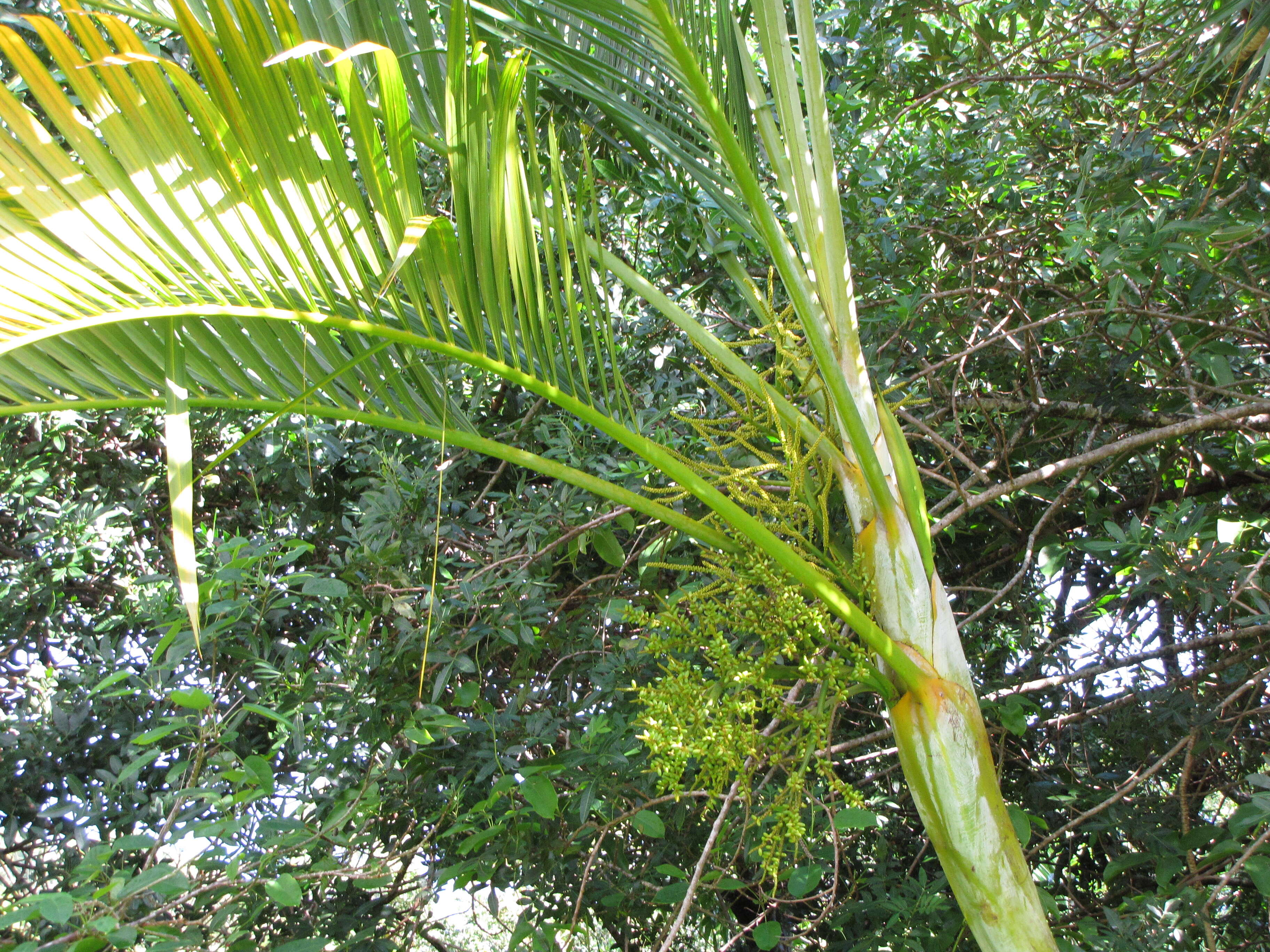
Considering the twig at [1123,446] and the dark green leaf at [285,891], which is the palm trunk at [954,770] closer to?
the twig at [1123,446]

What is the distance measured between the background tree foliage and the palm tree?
0.22m

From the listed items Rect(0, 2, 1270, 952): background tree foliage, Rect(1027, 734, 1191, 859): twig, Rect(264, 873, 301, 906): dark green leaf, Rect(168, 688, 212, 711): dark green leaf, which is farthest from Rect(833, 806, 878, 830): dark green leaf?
Rect(168, 688, 212, 711): dark green leaf

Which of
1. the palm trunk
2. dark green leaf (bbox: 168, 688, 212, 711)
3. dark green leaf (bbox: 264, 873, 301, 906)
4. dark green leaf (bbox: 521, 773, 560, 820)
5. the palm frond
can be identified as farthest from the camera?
dark green leaf (bbox: 521, 773, 560, 820)

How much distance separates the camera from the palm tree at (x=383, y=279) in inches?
38.0

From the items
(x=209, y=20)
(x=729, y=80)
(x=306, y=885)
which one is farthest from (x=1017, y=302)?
(x=306, y=885)

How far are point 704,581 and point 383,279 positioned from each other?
1084 mm

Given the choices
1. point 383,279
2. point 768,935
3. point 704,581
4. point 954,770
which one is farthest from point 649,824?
point 383,279

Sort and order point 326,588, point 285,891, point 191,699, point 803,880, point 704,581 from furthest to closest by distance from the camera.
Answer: point 704,581 < point 326,588 < point 803,880 < point 191,699 < point 285,891

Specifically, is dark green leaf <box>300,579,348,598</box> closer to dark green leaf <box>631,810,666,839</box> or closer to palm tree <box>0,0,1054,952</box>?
palm tree <box>0,0,1054,952</box>

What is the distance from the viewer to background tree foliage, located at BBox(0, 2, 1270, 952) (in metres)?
1.76

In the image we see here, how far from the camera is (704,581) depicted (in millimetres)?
2012

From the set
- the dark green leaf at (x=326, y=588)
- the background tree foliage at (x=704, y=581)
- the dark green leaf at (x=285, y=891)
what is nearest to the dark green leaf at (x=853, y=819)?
the background tree foliage at (x=704, y=581)

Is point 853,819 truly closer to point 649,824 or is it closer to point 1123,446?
point 649,824

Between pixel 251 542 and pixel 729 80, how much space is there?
176 cm
